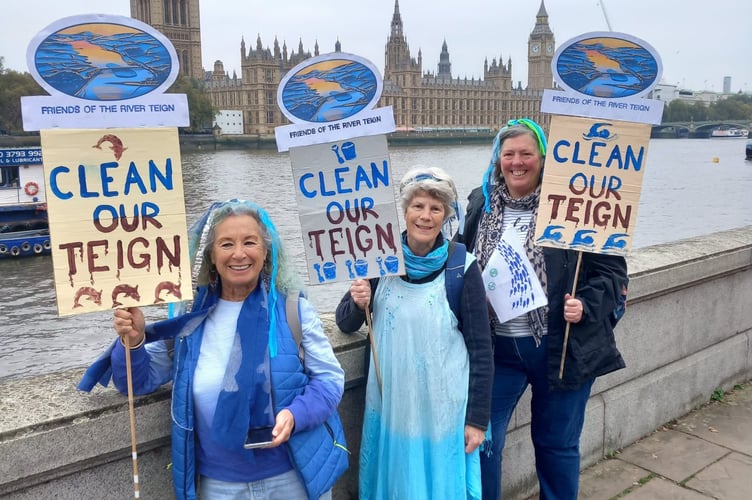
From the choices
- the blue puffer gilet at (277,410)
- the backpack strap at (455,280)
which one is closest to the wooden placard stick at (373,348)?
the backpack strap at (455,280)

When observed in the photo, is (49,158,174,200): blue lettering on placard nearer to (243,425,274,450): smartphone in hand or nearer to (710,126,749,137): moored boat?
(243,425,274,450): smartphone in hand

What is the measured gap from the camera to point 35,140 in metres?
49.5

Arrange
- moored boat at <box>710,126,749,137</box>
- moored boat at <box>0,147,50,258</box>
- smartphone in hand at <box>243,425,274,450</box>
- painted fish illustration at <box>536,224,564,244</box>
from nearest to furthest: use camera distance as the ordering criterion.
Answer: smartphone in hand at <box>243,425,274,450</box>
painted fish illustration at <box>536,224,564,244</box>
moored boat at <box>0,147,50,258</box>
moored boat at <box>710,126,749,137</box>

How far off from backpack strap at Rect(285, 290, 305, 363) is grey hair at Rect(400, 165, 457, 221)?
0.51m

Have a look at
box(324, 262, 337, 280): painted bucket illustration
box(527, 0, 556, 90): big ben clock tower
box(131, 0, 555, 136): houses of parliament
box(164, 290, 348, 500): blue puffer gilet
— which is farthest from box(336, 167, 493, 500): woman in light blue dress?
box(527, 0, 556, 90): big ben clock tower

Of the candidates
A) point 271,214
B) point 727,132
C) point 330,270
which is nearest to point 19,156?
point 271,214

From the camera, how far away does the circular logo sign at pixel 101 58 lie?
5.16ft

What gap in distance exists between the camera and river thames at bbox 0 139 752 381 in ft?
42.6

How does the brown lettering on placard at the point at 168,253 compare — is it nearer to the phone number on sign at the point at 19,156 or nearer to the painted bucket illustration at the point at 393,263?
the painted bucket illustration at the point at 393,263

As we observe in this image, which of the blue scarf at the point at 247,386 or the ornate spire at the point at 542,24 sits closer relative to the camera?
the blue scarf at the point at 247,386

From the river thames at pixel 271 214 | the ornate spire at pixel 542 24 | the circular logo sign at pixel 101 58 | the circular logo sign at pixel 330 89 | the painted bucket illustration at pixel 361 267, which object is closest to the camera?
the circular logo sign at pixel 101 58

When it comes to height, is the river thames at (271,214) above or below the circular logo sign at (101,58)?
below

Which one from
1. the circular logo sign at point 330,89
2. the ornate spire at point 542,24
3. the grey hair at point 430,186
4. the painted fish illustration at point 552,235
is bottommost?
the painted fish illustration at point 552,235

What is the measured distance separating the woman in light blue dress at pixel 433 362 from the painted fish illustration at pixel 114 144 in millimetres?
808
